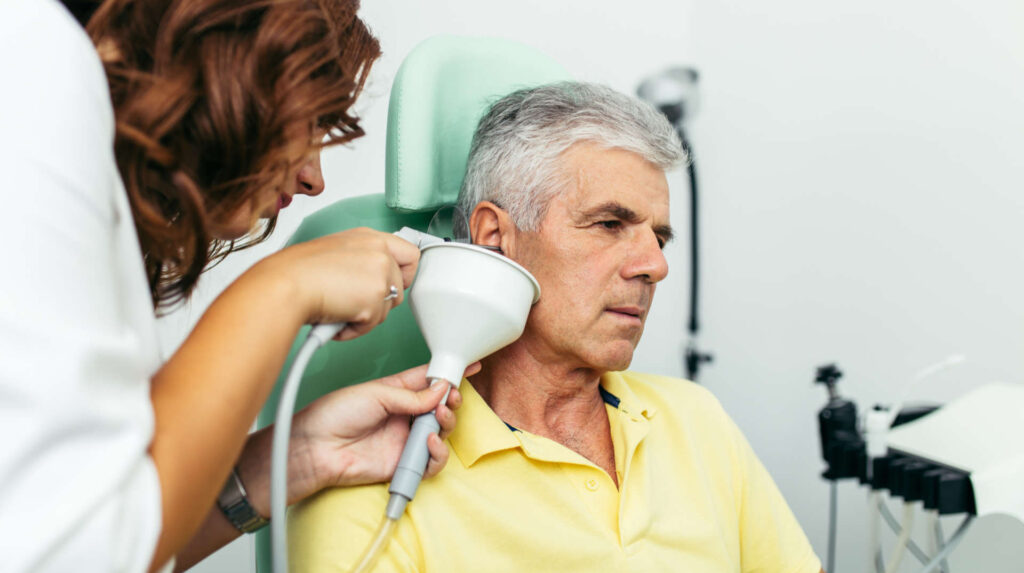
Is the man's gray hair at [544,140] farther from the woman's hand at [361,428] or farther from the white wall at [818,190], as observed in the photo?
the white wall at [818,190]

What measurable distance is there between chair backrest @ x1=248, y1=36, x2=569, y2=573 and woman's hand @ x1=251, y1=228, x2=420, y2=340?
41cm

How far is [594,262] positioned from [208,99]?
0.66 m

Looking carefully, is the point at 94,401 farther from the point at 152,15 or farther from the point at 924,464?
the point at 924,464

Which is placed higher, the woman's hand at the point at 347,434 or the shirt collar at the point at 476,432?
the woman's hand at the point at 347,434

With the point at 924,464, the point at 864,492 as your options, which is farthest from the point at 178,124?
the point at 864,492

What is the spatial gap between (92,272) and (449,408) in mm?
532

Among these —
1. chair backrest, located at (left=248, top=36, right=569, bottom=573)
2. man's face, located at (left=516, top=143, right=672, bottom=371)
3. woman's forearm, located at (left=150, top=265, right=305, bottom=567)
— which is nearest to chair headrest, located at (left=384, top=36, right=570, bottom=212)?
chair backrest, located at (left=248, top=36, right=569, bottom=573)

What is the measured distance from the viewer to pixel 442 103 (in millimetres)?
1298

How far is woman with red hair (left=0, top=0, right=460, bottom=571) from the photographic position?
43 cm

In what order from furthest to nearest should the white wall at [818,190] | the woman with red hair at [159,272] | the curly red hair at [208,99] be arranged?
the white wall at [818,190] → the curly red hair at [208,99] → the woman with red hair at [159,272]

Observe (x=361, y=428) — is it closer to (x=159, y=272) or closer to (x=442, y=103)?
(x=159, y=272)

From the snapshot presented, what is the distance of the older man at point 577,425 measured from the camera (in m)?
1.01

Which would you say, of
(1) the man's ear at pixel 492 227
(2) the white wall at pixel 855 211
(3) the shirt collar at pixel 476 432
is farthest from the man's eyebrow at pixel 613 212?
(2) the white wall at pixel 855 211

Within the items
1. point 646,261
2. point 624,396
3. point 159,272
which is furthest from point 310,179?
point 624,396
